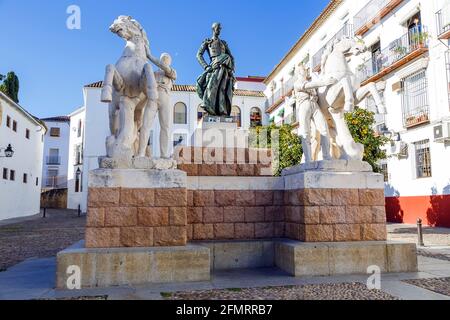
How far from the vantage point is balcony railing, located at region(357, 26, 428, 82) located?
659 inches

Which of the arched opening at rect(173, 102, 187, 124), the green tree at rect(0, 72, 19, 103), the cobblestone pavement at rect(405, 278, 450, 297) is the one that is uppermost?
the green tree at rect(0, 72, 19, 103)

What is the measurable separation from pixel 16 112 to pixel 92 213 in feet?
70.6

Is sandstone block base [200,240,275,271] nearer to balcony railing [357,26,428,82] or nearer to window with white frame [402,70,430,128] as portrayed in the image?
balcony railing [357,26,428,82]

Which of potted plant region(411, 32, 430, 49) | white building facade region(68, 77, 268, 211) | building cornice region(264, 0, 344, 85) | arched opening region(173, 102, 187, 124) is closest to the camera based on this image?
potted plant region(411, 32, 430, 49)

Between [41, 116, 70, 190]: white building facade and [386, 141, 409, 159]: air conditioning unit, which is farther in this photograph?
[41, 116, 70, 190]: white building facade

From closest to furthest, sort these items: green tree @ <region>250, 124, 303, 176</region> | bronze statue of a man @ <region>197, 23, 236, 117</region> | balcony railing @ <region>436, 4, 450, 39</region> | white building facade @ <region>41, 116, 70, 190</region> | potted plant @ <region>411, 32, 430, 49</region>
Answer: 1. bronze statue of a man @ <region>197, 23, 236, 117</region>
2. balcony railing @ <region>436, 4, 450, 39</region>
3. green tree @ <region>250, 124, 303, 176</region>
4. potted plant @ <region>411, 32, 430, 49</region>
5. white building facade @ <region>41, 116, 70, 190</region>

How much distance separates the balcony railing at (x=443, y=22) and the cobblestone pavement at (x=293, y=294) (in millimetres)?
14600

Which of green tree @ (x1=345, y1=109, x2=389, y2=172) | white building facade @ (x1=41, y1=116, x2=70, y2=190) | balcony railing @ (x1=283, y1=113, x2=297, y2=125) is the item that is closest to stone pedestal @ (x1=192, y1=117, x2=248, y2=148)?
green tree @ (x1=345, y1=109, x2=389, y2=172)

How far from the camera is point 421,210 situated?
660 inches

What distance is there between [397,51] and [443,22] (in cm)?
232

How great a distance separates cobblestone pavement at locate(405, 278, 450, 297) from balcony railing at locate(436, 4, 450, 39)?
13.7 metres

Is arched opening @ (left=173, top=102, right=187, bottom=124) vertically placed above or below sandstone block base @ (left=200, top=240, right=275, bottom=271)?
above

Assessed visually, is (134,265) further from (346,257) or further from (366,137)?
(366,137)
